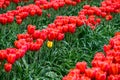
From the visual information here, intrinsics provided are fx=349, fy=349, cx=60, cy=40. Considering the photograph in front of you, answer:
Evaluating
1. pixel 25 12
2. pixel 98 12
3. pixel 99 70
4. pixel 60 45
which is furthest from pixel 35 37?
pixel 98 12

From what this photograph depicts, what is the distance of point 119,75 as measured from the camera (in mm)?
4457

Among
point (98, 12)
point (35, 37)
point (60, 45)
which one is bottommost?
point (60, 45)

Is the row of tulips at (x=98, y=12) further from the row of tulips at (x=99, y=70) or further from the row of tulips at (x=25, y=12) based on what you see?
the row of tulips at (x=99, y=70)

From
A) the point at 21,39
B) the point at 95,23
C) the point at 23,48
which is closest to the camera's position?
the point at 23,48

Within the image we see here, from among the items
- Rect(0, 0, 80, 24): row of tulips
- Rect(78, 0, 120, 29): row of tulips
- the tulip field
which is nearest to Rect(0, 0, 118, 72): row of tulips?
the tulip field

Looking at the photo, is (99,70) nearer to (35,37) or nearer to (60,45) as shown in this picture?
(35,37)

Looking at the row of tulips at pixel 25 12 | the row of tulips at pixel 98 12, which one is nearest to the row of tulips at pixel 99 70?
the row of tulips at pixel 25 12

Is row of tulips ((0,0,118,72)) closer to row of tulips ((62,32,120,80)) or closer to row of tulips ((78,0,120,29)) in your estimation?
row of tulips ((78,0,120,29))

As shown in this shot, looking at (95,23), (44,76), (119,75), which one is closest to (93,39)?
(95,23)

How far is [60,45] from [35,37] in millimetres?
801

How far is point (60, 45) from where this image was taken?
684 centimetres

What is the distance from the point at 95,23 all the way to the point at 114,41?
233 cm

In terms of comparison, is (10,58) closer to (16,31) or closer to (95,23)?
(16,31)

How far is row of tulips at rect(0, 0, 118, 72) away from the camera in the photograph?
5303 millimetres
